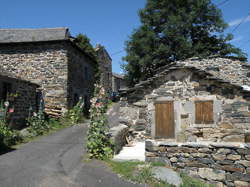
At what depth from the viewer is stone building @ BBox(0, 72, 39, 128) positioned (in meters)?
11.4

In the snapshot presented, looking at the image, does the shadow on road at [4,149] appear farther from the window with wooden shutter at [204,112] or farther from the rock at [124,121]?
the window with wooden shutter at [204,112]

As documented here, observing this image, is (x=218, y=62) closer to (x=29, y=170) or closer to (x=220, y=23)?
(x=220, y=23)

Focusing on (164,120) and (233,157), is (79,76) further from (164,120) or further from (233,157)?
(233,157)

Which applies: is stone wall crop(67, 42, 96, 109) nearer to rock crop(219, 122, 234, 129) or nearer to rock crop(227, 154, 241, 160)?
rock crop(219, 122, 234, 129)

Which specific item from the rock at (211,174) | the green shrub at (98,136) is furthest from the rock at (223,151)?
the green shrub at (98,136)

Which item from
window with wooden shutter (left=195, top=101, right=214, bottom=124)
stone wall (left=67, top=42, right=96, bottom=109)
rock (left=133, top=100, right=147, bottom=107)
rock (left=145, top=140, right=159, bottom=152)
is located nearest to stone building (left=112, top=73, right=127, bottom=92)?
stone wall (left=67, top=42, right=96, bottom=109)

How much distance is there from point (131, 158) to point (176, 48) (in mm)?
17359

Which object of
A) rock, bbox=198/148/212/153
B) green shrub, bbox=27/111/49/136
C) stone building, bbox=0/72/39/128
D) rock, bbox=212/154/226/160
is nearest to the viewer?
rock, bbox=212/154/226/160

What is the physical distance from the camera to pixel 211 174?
589 centimetres

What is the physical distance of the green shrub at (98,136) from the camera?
23.4 ft

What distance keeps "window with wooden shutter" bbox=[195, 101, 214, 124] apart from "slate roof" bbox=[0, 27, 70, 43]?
1020cm

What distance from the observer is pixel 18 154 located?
7852 mm

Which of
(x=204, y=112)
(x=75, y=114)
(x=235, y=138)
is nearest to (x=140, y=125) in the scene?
(x=204, y=112)

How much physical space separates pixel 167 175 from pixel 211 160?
1266 mm
